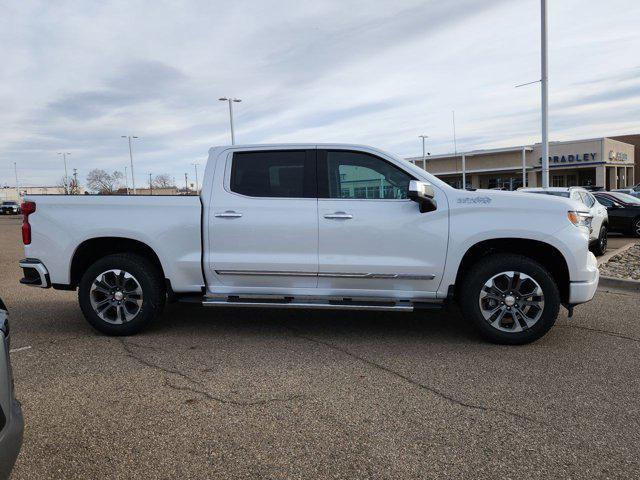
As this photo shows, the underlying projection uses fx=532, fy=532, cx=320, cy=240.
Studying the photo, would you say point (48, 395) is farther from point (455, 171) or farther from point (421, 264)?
point (455, 171)

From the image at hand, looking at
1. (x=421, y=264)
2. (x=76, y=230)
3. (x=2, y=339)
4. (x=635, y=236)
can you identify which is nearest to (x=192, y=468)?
(x=2, y=339)

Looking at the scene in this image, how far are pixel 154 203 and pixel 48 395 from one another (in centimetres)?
216

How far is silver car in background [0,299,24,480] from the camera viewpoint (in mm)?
2109

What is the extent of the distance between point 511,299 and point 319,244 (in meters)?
1.89

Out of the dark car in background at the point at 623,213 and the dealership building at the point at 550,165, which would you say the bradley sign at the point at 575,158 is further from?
the dark car in background at the point at 623,213

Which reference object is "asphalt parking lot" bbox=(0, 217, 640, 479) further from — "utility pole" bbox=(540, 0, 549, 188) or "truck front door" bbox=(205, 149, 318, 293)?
"utility pole" bbox=(540, 0, 549, 188)

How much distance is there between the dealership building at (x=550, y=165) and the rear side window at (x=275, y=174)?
4825cm

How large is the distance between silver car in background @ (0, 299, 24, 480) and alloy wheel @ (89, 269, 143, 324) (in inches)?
124

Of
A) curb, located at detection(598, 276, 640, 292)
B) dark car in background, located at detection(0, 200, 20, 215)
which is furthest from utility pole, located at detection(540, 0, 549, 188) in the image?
dark car in background, located at detection(0, 200, 20, 215)

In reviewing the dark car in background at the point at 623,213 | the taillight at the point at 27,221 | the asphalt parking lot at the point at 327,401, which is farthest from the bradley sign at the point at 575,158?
the taillight at the point at 27,221

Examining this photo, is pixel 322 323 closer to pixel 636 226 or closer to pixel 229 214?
pixel 229 214

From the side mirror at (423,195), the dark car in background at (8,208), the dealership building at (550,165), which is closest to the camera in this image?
the side mirror at (423,195)

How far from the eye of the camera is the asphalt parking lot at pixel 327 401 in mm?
2996

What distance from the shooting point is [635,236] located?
15.8 m
